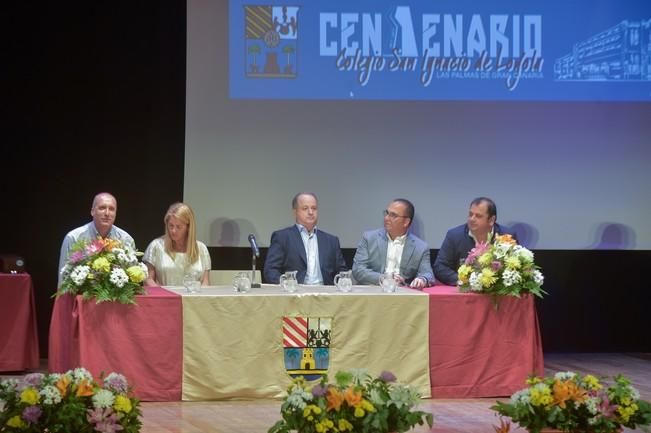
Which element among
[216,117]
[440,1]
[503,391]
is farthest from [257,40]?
[503,391]

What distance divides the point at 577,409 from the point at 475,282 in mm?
2351

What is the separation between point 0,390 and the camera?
407cm

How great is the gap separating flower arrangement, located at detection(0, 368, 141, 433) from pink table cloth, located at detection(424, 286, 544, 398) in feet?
9.04

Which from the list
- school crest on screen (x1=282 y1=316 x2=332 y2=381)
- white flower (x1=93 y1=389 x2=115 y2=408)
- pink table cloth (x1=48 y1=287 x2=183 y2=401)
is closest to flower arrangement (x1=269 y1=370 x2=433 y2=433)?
white flower (x1=93 y1=389 x2=115 y2=408)

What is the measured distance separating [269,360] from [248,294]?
1.36 feet

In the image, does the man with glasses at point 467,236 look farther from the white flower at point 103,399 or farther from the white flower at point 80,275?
the white flower at point 103,399

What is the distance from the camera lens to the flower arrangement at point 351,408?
386 centimetres

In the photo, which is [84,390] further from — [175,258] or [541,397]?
[175,258]

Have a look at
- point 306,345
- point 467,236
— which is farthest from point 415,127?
point 306,345

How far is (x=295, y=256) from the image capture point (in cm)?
730

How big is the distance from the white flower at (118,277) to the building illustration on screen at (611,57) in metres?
3.94

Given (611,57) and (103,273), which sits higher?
(611,57)

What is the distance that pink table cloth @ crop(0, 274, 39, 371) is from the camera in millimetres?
7320

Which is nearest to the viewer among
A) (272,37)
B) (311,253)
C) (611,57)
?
(311,253)
